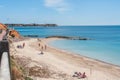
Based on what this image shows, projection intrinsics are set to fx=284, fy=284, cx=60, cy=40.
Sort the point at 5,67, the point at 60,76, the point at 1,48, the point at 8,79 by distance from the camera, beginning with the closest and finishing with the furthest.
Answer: the point at 8,79
the point at 5,67
the point at 1,48
the point at 60,76

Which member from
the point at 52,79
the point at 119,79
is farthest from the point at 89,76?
the point at 52,79

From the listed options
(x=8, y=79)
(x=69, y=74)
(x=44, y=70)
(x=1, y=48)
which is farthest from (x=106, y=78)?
(x=8, y=79)

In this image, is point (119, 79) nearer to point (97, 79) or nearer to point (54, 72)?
point (97, 79)

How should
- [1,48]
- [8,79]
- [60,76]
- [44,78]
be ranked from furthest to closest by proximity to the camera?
[60,76], [44,78], [1,48], [8,79]

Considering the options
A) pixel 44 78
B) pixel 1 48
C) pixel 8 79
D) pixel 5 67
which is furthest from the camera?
pixel 44 78

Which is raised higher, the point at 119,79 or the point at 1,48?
the point at 1,48

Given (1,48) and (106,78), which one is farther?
(106,78)

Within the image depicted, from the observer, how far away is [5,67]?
3.87 meters

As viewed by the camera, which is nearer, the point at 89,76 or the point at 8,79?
the point at 8,79

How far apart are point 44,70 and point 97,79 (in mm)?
4150

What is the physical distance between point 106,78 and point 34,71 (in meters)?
5.79

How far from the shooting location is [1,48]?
199 inches

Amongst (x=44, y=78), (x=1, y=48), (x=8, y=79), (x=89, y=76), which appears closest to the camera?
(x=8, y=79)

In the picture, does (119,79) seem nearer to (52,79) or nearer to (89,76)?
(89,76)
